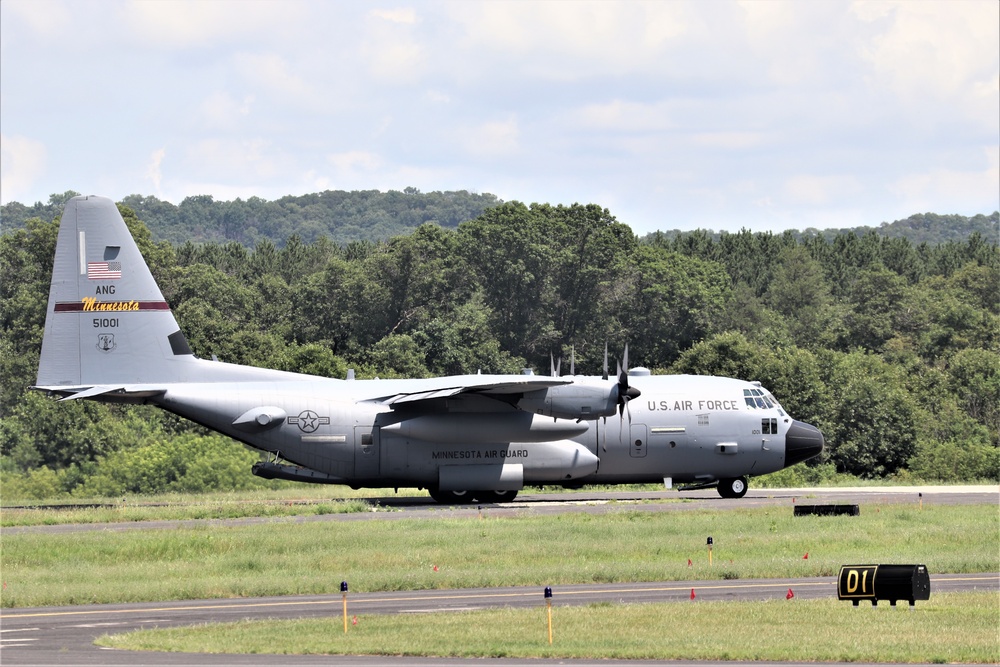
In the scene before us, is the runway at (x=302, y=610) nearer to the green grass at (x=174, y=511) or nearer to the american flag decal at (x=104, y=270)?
the green grass at (x=174, y=511)

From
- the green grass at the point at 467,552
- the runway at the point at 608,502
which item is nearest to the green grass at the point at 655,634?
the green grass at the point at 467,552

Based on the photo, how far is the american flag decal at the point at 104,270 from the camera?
44.1 m

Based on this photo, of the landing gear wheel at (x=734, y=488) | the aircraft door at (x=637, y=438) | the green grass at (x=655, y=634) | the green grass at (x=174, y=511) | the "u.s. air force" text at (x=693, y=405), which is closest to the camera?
the green grass at (x=655, y=634)

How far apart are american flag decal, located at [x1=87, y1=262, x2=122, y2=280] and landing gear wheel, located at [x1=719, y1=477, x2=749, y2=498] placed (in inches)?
884

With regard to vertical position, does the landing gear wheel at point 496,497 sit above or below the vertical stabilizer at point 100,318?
below

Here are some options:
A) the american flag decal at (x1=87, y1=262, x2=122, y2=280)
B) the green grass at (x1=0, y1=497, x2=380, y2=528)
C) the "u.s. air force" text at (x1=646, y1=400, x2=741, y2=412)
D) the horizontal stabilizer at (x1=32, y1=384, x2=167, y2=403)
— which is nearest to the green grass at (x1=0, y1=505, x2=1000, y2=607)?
the green grass at (x1=0, y1=497, x2=380, y2=528)

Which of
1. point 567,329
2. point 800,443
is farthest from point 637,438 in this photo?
point 567,329

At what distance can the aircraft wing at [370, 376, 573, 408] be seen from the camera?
4153 cm

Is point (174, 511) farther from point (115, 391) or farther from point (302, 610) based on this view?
point (302, 610)

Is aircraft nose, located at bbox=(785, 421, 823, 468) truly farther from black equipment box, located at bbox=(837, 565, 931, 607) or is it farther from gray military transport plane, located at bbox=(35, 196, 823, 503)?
black equipment box, located at bbox=(837, 565, 931, 607)

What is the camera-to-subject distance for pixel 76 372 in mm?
43688

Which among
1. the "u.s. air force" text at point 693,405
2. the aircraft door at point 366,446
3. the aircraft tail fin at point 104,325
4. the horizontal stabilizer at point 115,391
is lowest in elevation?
the aircraft door at point 366,446

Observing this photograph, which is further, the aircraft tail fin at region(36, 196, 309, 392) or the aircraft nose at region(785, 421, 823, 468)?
the aircraft nose at region(785, 421, 823, 468)

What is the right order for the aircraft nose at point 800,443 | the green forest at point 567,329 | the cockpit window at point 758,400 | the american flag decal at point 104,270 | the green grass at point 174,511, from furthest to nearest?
the green forest at point 567,329
the aircraft nose at point 800,443
the cockpit window at point 758,400
the american flag decal at point 104,270
the green grass at point 174,511
